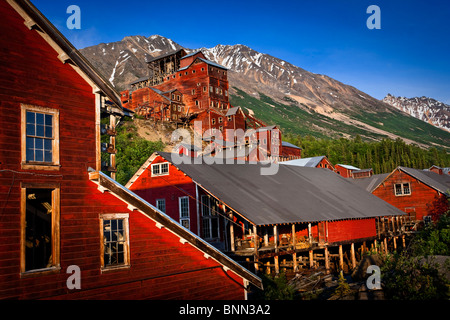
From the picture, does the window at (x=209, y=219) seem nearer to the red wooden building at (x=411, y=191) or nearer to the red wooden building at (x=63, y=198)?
the red wooden building at (x=63, y=198)

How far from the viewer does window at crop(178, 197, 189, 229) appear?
2844 centimetres

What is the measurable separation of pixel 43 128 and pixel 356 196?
109ft

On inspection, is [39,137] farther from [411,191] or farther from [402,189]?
[402,189]

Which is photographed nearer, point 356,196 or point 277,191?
point 277,191

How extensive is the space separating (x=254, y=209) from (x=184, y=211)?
6.01 m

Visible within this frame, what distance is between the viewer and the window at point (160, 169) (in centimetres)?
2991

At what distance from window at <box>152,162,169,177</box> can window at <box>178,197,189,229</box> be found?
2639 mm

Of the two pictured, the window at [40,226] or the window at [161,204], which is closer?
the window at [40,226]

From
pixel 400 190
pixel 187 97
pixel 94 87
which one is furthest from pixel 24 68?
pixel 187 97

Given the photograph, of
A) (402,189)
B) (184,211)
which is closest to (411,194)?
(402,189)

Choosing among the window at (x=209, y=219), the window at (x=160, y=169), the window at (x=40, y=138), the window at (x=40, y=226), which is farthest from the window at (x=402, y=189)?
the window at (x=40, y=138)

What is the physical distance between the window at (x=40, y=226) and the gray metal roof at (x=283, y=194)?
1194 centimetres

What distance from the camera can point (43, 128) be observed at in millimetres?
12688
